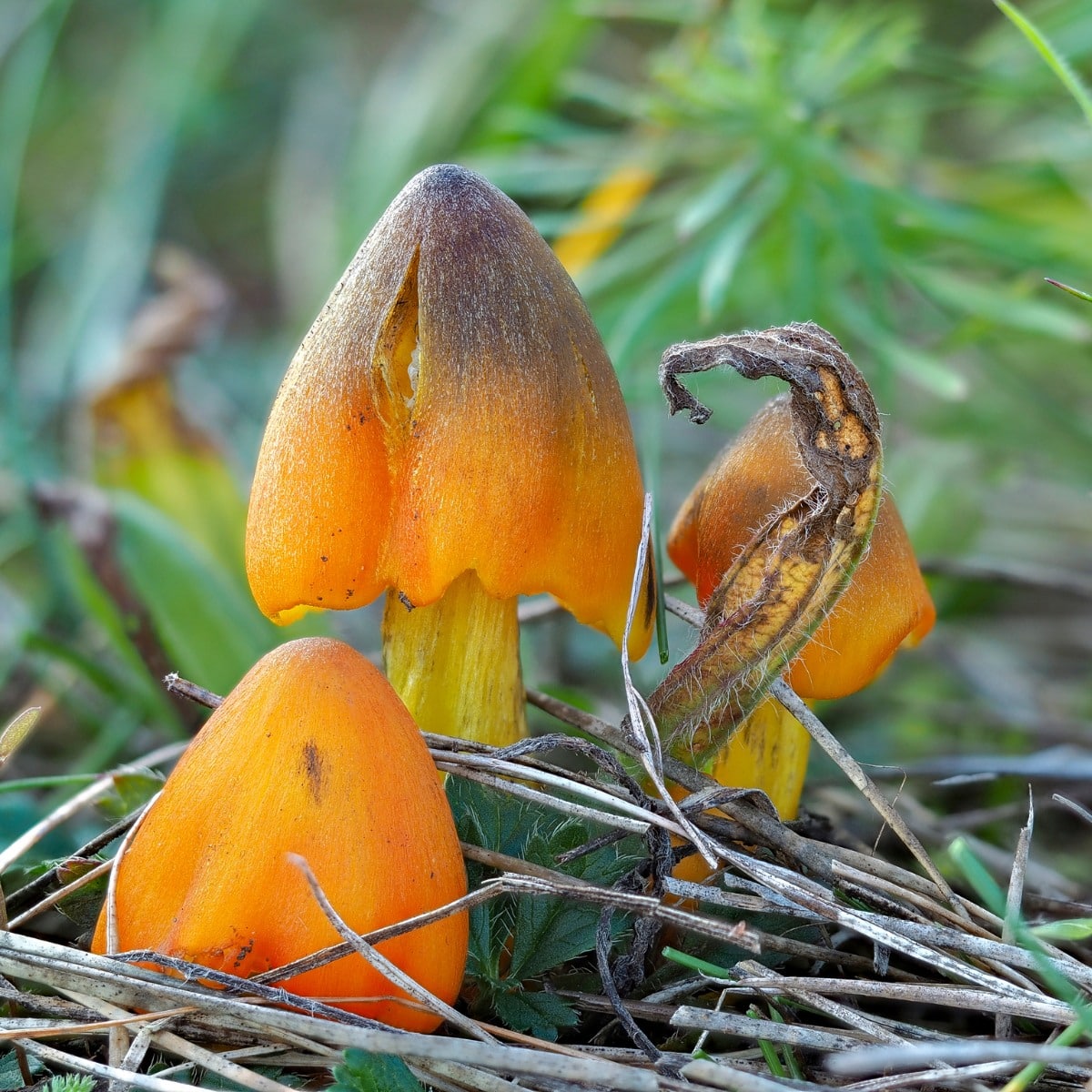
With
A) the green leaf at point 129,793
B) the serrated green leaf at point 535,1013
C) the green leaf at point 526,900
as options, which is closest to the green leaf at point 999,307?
the green leaf at point 526,900

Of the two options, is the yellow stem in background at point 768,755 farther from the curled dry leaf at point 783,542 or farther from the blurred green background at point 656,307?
the blurred green background at point 656,307

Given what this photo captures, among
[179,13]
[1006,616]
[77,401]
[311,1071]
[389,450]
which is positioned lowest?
[1006,616]

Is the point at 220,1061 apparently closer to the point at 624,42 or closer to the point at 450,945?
the point at 450,945

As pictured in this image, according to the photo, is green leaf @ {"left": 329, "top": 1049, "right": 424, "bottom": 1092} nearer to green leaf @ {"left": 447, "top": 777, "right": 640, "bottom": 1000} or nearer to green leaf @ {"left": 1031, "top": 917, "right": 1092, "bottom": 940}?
green leaf @ {"left": 447, "top": 777, "right": 640, "bottom": 1000}

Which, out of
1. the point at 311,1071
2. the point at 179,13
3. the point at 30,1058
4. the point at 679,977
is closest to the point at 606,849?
the point at 679,977

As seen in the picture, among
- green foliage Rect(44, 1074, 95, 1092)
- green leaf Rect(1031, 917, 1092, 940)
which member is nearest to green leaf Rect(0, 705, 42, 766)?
green foliage Rect(44, 1074, 95, 1092)

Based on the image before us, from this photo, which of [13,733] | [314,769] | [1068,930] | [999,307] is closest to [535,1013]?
[314,769]

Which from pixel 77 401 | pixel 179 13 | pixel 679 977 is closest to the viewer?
pixel 679 977
